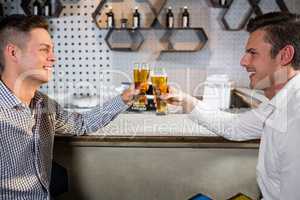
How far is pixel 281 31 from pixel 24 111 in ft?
4.19

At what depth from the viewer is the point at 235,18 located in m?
4.85

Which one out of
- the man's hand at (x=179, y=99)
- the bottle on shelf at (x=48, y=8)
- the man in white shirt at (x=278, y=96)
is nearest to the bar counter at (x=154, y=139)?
the man's hand at (x=179, y=99)

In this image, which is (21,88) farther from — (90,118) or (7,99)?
(90,118)

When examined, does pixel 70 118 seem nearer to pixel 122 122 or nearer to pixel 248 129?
pixel 122 122

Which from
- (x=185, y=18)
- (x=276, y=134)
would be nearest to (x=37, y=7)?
(x=185, y=18)

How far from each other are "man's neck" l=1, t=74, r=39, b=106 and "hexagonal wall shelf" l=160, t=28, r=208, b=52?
3.24 metres

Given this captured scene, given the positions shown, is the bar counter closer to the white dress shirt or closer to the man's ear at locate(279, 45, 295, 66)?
the white dress shirt

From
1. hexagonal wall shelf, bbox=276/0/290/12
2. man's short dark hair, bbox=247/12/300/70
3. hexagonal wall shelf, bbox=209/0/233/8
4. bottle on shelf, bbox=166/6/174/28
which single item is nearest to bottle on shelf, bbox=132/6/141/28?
bottle on shelf, bbox=166/6/174/28

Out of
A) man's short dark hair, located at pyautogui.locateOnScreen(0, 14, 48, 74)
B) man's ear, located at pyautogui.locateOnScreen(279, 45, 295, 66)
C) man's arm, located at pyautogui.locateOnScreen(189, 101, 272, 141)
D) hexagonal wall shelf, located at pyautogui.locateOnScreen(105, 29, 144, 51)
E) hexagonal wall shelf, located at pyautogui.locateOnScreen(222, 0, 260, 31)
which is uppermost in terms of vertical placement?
hexagonal wall shelf, located at pyautogui.locateOnScreen(222, 0, 260, 31)

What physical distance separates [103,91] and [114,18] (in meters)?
1.02

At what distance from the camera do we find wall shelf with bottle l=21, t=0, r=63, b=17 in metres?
4.80

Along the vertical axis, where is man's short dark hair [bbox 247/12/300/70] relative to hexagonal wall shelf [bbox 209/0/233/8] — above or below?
below

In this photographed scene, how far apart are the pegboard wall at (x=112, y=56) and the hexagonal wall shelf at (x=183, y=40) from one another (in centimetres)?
11

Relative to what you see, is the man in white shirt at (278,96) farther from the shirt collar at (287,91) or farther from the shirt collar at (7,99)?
the shirt collar at (7,99)
